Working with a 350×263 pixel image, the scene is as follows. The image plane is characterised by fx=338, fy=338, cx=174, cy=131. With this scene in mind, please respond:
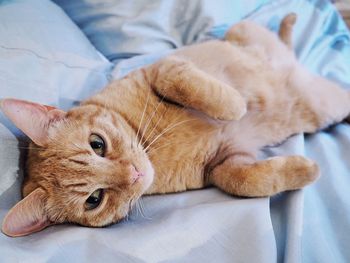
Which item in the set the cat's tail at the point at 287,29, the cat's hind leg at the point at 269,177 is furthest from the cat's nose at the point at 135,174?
the cat's tail at the point at 287,29

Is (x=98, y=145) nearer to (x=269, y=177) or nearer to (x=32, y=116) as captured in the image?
(x=32, y=116)

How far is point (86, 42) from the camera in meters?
1.70

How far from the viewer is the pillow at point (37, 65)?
3.59ft

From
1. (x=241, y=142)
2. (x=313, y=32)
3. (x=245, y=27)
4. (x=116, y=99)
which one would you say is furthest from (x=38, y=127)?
(x=313, y=32)

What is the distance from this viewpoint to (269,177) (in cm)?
108

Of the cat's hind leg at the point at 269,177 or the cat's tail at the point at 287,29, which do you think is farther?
the cat's tail at the point at 287,29

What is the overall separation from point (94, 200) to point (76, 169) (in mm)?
123

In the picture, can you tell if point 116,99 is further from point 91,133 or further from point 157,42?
point 157,42

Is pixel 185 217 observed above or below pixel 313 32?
below

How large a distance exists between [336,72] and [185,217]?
3.89 feet

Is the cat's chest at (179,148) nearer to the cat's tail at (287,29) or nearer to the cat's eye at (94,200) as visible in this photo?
the cat's eye at (94,200)

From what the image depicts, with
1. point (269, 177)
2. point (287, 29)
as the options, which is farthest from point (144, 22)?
point (269, 177)

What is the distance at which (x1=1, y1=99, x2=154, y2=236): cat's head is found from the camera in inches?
41.3

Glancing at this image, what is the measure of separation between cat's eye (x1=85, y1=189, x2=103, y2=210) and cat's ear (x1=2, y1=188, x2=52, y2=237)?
131mm
